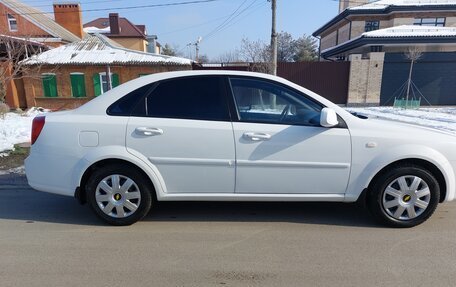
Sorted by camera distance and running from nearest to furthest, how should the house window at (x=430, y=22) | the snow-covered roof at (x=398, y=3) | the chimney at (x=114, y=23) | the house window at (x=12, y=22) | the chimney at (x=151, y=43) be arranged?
the house window at (x=12, y=22)
the snow-covered roof at (x=398, y=3)
the house window at (x=430, y=22)
the chimney at (x=114, y=23)
the chimney at (x=151, y=43)

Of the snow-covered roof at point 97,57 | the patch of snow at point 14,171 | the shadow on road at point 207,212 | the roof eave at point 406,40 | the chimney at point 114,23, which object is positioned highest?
the chimney at point 114,23

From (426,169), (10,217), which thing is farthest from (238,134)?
(10,217)

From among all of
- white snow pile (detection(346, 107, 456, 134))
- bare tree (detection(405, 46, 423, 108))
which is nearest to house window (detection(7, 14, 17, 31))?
white snow pile (detection(346, 107, 456, 134))

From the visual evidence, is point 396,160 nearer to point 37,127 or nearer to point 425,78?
point 37,127

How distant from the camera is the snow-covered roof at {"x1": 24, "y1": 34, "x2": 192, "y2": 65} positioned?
18031mm

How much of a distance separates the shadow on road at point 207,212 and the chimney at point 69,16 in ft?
88.9

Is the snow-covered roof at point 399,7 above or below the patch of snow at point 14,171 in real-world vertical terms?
above

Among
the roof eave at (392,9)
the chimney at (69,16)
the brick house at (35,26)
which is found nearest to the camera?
the brick house at (35,26)

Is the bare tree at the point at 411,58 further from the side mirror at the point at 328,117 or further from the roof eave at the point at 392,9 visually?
the side mirror at the point at 328,117

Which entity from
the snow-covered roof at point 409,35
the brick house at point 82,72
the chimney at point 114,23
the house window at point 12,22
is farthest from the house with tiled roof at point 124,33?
the snow-covered roof at point 409,35

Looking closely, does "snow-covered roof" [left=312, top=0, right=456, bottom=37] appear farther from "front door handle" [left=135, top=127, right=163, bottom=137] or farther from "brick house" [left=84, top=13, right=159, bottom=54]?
"front door handle" [left=135, top=127, right=163, bottom=137]

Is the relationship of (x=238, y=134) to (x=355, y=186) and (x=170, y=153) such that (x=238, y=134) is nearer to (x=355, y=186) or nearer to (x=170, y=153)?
(x=170, y=153)

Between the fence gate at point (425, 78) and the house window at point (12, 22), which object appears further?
the house window at point (12, 22)

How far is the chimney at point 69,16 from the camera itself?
1067 inches
